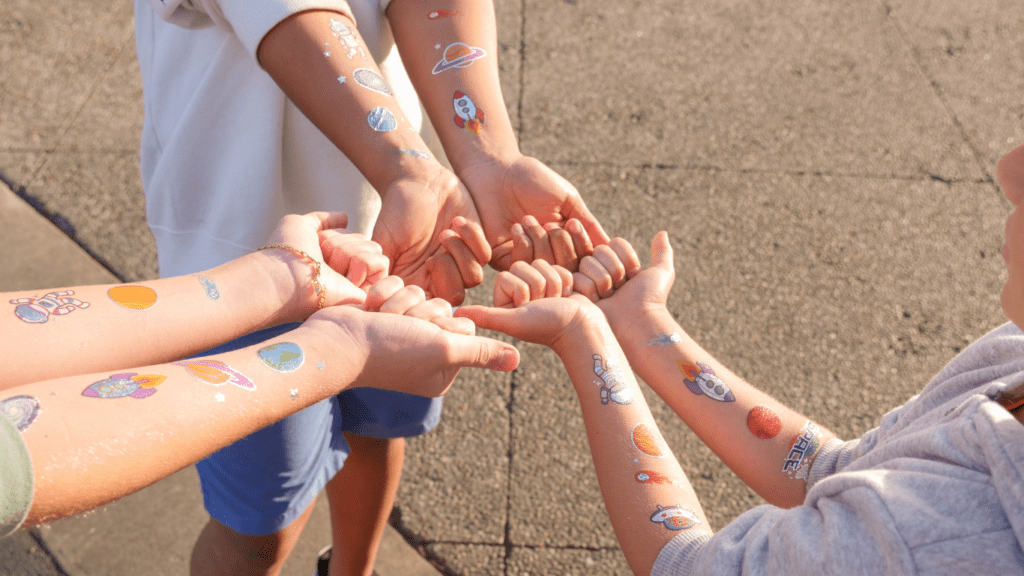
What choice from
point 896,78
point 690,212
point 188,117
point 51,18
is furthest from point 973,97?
point 51,18

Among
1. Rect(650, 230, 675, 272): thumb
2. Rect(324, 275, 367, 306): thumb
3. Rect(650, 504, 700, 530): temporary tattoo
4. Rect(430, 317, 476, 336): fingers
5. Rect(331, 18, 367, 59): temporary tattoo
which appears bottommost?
Rect(650, 504, 700, 530): temporary tattoo

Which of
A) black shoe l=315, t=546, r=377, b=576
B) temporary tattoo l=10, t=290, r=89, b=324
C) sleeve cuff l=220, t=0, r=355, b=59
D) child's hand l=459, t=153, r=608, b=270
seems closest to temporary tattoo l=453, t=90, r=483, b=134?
child's hand l=459, t=153, r=608, b=270

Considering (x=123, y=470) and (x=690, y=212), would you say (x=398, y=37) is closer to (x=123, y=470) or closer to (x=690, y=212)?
(x=123, y=470)

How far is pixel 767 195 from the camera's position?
12.9ft

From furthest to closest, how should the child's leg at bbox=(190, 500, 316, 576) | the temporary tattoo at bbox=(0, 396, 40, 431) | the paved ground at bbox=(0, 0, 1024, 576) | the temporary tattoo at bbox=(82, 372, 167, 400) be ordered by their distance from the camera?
1. the paved ground at bbox=(0, 0, 1024, 576)
2. the child's leg at bbox=(190, 500, 316, 576)
3. the temporary tattoo at bbox=(82, 372, 167, 400)
4. the temporary tattoo at bbox=(0, 396, 40, 431)

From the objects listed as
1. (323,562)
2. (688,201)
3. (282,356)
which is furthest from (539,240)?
(688,201)

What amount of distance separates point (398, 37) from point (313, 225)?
61cm

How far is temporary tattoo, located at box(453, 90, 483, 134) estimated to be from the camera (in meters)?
2.19

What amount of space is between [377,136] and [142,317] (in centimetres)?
74

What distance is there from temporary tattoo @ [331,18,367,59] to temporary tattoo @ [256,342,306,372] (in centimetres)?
80

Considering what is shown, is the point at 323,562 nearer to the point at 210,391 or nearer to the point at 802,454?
the point at 210,391

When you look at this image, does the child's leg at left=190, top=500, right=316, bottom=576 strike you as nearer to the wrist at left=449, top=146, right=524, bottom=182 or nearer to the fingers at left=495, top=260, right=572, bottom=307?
the fingers at left=495, top=260, right=572, bottom=307

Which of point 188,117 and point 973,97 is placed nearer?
point 188,117

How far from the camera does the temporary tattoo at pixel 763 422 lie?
172cm
